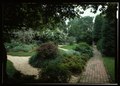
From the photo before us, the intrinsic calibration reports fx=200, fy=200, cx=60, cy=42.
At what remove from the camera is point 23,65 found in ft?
15.6

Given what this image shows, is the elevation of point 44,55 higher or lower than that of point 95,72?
higher

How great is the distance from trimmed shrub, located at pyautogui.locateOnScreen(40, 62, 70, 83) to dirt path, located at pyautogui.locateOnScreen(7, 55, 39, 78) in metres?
0.34

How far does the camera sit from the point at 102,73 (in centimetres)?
483

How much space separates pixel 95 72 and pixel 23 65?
1720mm

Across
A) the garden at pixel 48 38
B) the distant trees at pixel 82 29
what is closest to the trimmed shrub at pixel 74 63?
the garden at pixel 48 38

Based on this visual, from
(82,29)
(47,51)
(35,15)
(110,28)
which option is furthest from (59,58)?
(110,28)

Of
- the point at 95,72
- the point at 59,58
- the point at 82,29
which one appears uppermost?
the point at 82,29

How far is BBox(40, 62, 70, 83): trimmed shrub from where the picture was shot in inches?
167

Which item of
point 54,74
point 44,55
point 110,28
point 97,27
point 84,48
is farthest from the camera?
point 110,28

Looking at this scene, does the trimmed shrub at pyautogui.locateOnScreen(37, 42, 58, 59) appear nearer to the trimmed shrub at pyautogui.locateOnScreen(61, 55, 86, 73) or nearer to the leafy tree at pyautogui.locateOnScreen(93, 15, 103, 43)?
the trimmed shrub at pyautogui.locateOnScreen(61, 55, 86, 73)

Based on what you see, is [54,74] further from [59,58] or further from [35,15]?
[35,15]

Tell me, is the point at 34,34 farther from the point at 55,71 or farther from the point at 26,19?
the point at 55,71

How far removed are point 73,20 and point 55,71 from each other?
1.25 m

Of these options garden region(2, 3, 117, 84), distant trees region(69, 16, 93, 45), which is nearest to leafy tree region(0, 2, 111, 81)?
garden region(2, 3, 117, 84)
